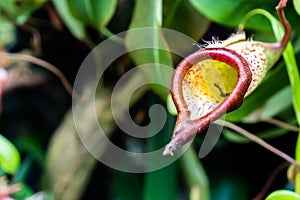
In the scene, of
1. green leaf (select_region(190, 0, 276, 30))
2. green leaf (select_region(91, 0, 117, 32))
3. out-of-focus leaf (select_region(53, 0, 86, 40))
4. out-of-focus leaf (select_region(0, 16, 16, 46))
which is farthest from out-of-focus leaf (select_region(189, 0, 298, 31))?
out-of-focus leaf (select_region(0, 16, 16, 46))

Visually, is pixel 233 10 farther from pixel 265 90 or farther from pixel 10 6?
pixel 10 6

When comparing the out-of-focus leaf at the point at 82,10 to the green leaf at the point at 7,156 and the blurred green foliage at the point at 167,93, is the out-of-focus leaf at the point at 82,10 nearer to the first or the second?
the blurred green foliage at the point at 167,93

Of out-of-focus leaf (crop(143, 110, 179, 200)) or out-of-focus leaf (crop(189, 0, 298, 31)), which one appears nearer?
out-of-focus leaf (crop(189, 0, 298, 31))

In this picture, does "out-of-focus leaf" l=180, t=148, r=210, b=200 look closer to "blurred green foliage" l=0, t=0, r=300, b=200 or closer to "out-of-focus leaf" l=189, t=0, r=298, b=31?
"blurred green foliage" l=0, t=0, r=300, b=200

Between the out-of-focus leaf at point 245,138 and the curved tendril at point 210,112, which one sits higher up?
the curved tendril at point 210,112

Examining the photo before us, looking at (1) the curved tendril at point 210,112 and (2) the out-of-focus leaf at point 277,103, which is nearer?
(1) the curved tendril at point 210,112

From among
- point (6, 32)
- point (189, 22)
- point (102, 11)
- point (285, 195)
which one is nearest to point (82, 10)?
point (102, 11)

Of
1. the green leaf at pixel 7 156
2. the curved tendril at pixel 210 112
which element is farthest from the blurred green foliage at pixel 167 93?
the curved tendril at pixel 210 112

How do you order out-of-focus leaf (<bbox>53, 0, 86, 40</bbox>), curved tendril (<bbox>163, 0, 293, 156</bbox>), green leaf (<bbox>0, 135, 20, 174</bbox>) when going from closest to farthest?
1. curved tendril (<bbox>163, 0, 293, 156</bbox>)
2. green leaf (<bbox>0, 135, 20, 174</bbox>)
3. out-of-focus leaf (<bbox>53, 0, 86, 40</bbox>)
